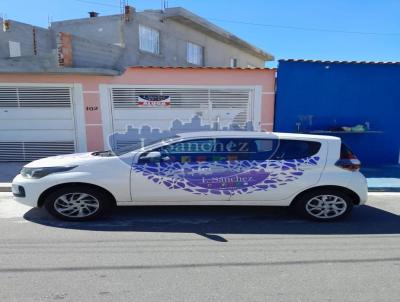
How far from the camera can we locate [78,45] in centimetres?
890

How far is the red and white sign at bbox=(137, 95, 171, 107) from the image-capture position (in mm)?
9266

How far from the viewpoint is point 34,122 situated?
9344mm

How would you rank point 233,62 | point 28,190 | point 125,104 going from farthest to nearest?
point 233,62 < point 125,104 < point 28,190

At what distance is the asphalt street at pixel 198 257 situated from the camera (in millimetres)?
2930

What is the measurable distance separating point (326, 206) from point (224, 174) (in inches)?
65.9

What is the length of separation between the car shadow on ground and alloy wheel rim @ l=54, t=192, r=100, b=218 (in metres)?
0.15

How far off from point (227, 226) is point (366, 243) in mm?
1831

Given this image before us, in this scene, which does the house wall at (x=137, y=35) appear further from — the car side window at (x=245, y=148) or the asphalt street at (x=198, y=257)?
the asphalt street at (x=198, y=257)

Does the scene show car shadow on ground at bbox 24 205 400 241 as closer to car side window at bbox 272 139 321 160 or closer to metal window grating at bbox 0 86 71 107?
car side window at bbox 272 139 321 160

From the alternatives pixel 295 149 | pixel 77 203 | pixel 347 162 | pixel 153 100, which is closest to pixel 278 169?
pixel 295 149

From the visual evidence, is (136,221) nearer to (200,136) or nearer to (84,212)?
(84,212)

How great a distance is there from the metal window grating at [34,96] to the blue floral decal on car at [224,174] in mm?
5707

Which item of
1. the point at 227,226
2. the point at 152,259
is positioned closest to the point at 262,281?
the point at 152,259

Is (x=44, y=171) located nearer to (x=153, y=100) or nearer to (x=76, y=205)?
(x=76, y=205)
